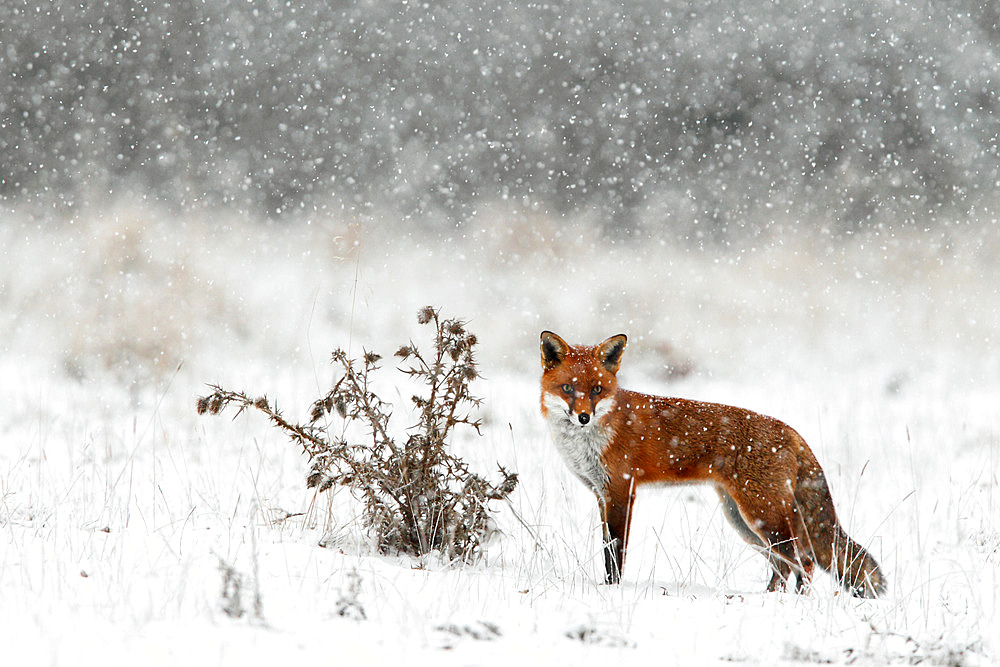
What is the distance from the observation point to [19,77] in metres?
17.3

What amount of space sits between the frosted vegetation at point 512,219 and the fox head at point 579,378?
1328mm

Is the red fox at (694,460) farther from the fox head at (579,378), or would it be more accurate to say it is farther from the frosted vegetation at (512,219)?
the frosted vegetation at (512,219)

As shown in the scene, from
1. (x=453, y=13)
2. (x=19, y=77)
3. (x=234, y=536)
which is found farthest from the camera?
(x=453, y=13)

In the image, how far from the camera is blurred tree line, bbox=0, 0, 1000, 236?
53.7 feet

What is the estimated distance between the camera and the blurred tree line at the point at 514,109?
16.4 meters

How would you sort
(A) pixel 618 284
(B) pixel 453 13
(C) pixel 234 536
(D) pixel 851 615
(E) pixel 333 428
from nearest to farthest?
(D) pixel 851 615 < (C) pixel 234 536 < (E) pixel 333 428 < (A) pixel 618 284 < (B) pixel 453 13

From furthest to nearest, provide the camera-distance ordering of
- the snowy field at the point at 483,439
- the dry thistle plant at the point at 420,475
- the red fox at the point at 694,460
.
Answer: the red fox at the point at 694,460 → the dry thistle plant at the point at 420,475 → the snowy field at the point at 483,439

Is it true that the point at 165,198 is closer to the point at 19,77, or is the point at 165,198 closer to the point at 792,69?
the point at 19,77

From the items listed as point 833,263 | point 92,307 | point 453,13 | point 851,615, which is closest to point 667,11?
point 453,13

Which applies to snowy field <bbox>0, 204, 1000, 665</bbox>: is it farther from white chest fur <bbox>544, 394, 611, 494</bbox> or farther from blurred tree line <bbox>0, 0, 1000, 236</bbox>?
blurred tree line <bbox>0, 0, 1000, 236</bbox>

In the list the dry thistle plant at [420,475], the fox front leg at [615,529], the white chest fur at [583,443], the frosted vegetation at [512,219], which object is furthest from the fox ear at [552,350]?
the frosted vegetation at [512,219]

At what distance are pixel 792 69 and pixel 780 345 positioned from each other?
315 inches

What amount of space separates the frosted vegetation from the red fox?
1137mm

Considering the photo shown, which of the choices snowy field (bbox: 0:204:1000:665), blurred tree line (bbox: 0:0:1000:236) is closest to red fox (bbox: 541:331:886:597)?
snowy field (bbox: 0:204:1000:665)
